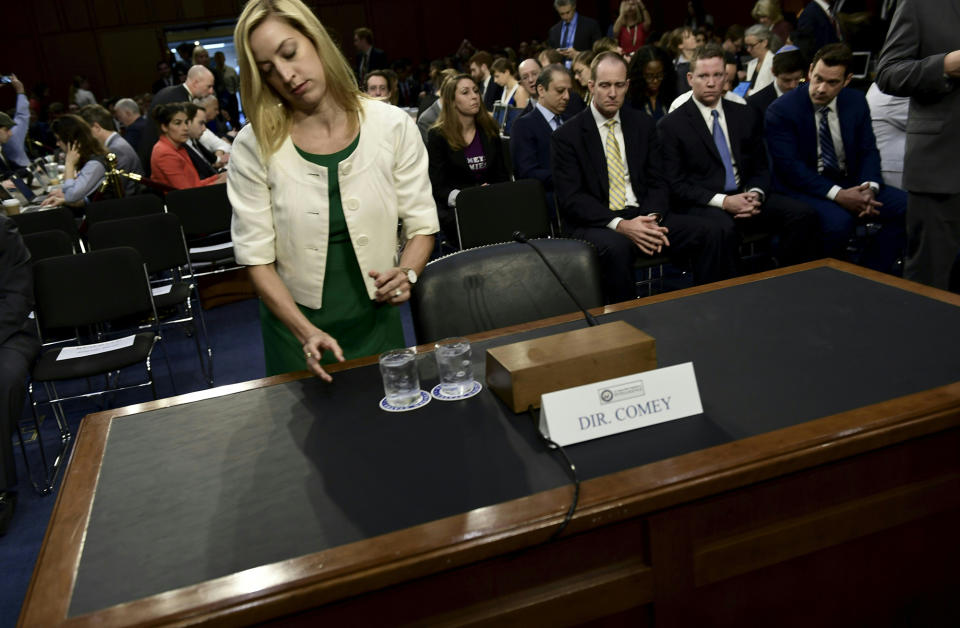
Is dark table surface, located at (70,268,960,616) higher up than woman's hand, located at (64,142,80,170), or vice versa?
woman's hand, located at (64,142,80,170)

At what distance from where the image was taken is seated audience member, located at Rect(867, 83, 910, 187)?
12.8 ft

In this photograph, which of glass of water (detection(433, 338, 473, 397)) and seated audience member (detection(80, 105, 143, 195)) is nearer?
glass of water (detection(433, 338, 473, 397))

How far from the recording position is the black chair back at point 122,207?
4652 millimetres

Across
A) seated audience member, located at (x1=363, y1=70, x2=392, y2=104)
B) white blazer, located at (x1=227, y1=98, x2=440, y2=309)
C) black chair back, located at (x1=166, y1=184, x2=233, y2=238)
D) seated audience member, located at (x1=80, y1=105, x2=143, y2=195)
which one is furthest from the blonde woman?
seated audience member, located at (x1=363, y1=70, x2=392, y2=104)

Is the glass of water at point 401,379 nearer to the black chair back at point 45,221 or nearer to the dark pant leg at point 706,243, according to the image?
the dark pant leg at point 706,243

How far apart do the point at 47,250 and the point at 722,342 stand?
A: 12.0 ft

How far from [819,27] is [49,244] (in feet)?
18.5

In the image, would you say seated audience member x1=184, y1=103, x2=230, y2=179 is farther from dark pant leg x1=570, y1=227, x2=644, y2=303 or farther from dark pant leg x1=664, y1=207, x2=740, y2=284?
dark pant leg x1=664, y1=207, x2=740, y2=284

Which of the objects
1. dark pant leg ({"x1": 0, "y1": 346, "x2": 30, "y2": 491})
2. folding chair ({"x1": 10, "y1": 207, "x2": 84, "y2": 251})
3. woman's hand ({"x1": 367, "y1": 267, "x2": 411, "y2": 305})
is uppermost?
folding chair ({"x1": 10, "y1": 207, "x2": 84, "y2": 251})

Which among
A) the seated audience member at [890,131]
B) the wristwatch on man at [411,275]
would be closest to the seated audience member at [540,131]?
the seated audience member at [890,131]

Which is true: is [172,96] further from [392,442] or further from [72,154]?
[392,442]

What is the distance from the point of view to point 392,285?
1.72 metres

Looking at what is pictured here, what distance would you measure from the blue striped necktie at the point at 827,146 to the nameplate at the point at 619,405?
315 centimetres

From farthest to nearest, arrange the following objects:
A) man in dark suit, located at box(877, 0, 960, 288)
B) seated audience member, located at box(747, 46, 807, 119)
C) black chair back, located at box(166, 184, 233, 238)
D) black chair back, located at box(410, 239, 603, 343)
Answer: black chair back, located at box(166, 184, 233, 238) < seated audience member, located at box(747, 46, 807, 119) < man in dark suit, located at box(877, 0, 960, 288) < black chair back, located at box(410, 239, 603, 343)
